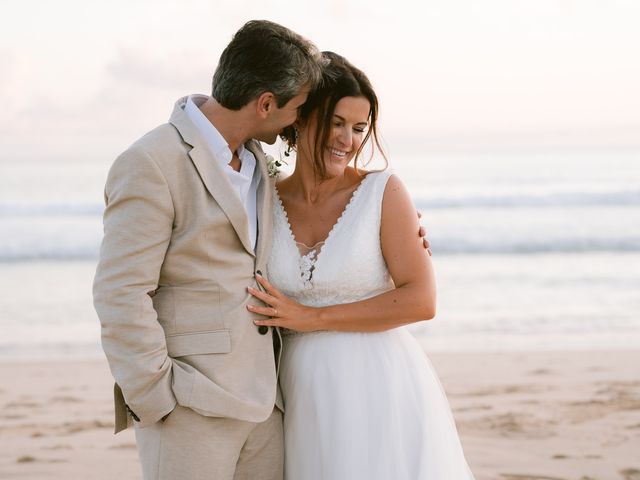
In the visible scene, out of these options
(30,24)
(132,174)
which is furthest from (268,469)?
(30,24)

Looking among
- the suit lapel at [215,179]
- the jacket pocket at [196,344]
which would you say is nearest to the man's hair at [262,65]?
the suit lapel at [215,179]

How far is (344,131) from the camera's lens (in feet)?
11.4

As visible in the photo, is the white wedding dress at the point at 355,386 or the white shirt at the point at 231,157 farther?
the white wedding dress at the point at 355,386

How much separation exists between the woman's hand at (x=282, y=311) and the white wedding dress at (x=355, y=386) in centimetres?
12

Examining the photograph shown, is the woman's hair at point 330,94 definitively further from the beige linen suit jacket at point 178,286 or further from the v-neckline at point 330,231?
the beige linen suit jacket at point 178,286

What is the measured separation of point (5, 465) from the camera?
19.1ft

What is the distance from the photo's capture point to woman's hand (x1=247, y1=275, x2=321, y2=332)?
3.07m

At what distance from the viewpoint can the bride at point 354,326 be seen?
328 centimetres

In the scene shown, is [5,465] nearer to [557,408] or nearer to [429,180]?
[557,408]

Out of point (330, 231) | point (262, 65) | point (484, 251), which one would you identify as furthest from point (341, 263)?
point (484, 251)

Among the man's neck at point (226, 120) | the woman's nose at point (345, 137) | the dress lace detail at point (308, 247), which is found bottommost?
the dress lace detail at point (308, 247)

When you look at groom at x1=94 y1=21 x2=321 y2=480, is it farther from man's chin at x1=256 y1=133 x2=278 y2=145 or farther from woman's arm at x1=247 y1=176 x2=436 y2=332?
woman's arm at x1=247 y1=176 x2=436 y2=332

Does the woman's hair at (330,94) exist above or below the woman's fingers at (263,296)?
above

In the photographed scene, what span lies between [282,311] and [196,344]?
1.24 feet
